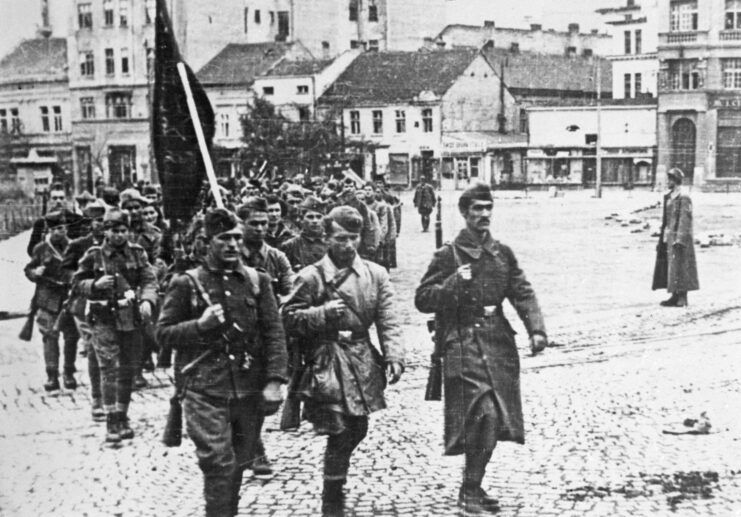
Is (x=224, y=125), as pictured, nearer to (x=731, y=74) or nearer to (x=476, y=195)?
(x=731, y=74)

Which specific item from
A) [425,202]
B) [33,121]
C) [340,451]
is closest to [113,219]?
[340,451]

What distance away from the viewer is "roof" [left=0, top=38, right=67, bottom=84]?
966 cm

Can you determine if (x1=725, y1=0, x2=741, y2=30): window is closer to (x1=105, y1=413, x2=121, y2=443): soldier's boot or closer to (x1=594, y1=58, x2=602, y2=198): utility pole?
(x1=594, y1=58, x2=602, y2=198): utility pole

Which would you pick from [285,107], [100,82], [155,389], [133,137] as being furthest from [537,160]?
[155,389]

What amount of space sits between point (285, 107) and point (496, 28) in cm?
2507

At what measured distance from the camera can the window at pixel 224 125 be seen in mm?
25375

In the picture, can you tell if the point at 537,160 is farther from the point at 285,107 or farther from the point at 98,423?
the point at 98,423

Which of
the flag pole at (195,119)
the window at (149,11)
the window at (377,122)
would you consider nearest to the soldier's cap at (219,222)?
the flag pole at (195,119)

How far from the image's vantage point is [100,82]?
17.2 metres

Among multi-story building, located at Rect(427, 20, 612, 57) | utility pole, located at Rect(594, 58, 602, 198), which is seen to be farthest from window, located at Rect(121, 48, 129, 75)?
multi-story building, located at Rect(427, 20, 612, 57)

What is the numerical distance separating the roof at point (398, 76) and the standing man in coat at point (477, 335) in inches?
1049

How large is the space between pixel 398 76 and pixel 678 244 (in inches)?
1083

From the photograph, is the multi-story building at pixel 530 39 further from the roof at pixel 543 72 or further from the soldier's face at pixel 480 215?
the soldier's face at pixel 480 215

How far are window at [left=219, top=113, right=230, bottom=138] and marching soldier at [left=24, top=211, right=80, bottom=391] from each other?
15729 millimetres
